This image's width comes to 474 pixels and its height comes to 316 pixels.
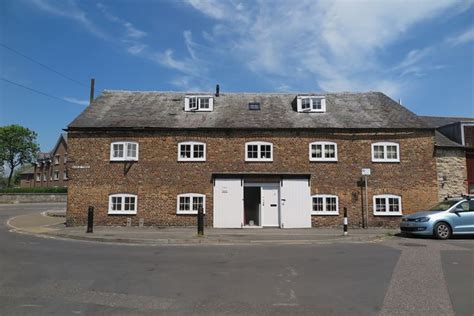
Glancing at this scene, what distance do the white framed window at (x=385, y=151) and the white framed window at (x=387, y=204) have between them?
2059mm

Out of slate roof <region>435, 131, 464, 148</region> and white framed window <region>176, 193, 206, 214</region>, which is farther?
slate roof <region>435, 131, 464, 148</region>

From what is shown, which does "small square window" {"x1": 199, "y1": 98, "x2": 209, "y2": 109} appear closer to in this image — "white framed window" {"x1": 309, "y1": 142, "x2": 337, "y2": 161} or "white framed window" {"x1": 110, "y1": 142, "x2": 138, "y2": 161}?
"white framed window" {"x1": 110, "y1": 142, "x2": 138, "y2": 161}

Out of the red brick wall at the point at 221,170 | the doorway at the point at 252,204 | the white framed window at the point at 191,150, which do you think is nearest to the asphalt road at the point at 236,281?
the red brick wall at the point at 221,170

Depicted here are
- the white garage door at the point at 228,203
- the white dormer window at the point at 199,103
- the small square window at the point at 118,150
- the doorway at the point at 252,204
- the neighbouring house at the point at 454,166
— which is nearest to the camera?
the white garage door at the point at 228,203

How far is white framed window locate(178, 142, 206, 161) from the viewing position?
1984 cm

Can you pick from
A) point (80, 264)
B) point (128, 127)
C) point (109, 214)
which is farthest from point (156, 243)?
point (128, 127)

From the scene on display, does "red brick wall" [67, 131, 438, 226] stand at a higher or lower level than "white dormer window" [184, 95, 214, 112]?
A: lower

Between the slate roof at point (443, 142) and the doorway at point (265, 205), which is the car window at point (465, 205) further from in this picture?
the doorway at point (265, 205)

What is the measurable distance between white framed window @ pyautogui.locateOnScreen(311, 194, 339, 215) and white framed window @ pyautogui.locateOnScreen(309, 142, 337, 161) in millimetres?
2115

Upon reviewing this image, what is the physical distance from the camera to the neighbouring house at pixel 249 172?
19.4 metres

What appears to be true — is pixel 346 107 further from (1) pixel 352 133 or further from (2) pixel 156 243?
(2) pixel 156 243

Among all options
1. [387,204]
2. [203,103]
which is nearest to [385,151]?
[387,204]

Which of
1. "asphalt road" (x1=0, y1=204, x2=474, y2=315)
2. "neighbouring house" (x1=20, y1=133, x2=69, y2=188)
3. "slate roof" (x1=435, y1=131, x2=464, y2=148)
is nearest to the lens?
"asphalt road" (x1=0, y1=204, x2=474, y2=315)

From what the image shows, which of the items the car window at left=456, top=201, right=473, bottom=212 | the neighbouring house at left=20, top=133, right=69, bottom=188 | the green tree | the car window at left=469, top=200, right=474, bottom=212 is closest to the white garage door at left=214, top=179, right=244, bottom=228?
the car window at left=456, top=201, right=473, bottom=212
